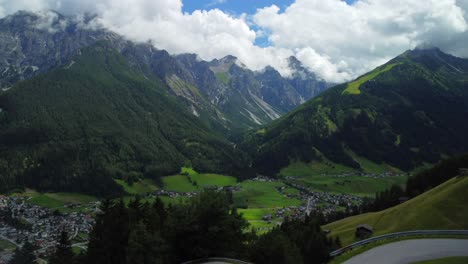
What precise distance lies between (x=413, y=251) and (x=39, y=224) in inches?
6235

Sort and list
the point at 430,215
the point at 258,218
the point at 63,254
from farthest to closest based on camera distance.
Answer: the point at 258,218
the point at 430,215
the point at 63,254

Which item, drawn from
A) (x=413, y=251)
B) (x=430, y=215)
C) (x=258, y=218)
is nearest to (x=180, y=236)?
(x=413, y=251)

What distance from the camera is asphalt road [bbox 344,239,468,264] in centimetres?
4022

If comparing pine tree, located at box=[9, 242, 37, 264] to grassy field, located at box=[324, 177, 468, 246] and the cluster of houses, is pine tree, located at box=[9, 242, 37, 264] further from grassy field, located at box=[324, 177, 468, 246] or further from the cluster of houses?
grassy field, located at box=[324, 177, 468, 246]

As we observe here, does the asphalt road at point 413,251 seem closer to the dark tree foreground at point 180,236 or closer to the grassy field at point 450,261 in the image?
the grassy field at point 450,261

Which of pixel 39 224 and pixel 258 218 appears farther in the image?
pixel 258 218

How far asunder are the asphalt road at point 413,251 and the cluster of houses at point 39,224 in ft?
357

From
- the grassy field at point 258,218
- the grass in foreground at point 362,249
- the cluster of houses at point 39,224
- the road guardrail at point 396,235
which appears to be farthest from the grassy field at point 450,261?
the cluster of houses at point 39,224

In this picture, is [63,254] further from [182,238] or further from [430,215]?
[430,215]

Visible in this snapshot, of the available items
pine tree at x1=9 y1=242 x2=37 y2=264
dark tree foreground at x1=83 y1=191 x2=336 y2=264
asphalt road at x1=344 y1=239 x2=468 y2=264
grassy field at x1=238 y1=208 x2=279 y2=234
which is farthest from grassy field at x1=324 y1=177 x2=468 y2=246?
pine tree at x1=9 y1=242 x2=37 y2=264

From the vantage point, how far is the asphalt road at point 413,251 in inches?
1583

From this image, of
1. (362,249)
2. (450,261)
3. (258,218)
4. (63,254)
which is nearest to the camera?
(450,261)

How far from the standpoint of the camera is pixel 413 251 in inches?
1699

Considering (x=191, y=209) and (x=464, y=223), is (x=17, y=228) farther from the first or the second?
(x=464, y=223)
